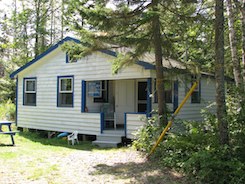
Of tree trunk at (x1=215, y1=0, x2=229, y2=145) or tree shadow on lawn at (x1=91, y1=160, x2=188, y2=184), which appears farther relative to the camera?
tree trunk at (x1=215, y1=0, x2=229, y2=145)

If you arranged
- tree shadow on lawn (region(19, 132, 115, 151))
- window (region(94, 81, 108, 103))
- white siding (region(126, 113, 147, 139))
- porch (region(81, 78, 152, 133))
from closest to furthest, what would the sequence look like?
white siding (region(126, 113, 147, 139)), tree shadow on lawn (region(19, 132, 115, 151)), porch (region(81, 78, 152, 133)), window (region(94, 81, 108, 103))

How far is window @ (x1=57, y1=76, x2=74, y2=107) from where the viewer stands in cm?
1227

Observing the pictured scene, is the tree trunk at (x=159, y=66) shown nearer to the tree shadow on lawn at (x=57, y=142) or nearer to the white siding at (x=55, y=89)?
the white siding at (x=55, y=89)

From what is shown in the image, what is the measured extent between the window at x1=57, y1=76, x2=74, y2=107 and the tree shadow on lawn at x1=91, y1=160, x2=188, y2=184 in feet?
18.5

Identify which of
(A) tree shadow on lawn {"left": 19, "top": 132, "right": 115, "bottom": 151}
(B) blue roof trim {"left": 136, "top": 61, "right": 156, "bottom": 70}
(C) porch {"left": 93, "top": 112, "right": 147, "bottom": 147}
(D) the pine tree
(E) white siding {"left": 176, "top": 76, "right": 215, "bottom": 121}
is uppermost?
(D) the pine tree

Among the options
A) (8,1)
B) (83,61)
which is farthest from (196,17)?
(8,1)

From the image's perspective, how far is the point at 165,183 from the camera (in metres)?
5.50

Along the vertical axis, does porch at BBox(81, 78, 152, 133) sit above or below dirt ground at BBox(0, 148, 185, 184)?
above

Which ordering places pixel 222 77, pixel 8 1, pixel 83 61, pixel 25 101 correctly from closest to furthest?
pixel 222 77
pixel 83 61
pixel 25 101
pixel 8 1

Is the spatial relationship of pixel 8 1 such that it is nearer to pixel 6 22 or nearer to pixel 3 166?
pixel 6 22

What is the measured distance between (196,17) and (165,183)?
432 centimetres

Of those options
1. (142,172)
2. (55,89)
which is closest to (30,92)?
(55,89)

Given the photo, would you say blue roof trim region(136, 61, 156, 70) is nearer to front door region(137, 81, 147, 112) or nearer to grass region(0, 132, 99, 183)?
front door region(137, 81, 147, 112)

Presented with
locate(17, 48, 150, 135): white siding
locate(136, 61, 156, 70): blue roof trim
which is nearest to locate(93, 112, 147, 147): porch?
locate(17, 48, 150, 135): white siding
